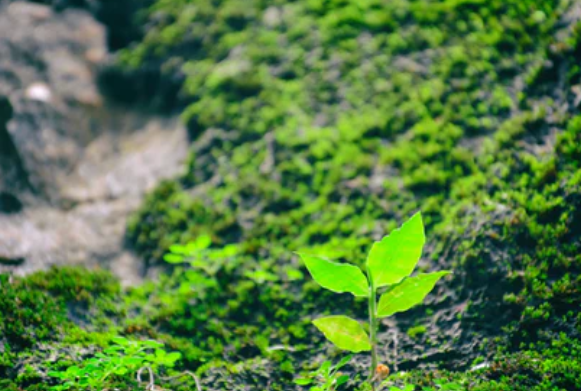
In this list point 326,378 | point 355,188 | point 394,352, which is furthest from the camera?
point 355,188

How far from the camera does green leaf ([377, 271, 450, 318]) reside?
5.88 ft

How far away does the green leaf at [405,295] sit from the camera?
1.79 m

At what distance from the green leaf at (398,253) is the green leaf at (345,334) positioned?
250mm

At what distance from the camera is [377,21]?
3750 millimetres

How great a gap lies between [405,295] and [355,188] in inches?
52.4

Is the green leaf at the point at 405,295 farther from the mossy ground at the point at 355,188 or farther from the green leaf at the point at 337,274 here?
the mossy ground at the point at 355,188

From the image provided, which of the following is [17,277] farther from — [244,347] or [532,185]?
[532,185]

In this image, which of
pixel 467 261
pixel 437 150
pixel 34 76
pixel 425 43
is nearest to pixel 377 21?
pixel 425 43

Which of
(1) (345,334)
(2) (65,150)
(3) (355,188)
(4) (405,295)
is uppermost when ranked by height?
(4) (405,295)

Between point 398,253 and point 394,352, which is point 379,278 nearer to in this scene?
point 398,253

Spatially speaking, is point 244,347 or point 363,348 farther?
point 244,347

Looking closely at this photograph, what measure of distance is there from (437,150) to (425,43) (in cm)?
108

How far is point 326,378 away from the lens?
6.20 feet

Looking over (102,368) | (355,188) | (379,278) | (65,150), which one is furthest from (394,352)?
(65,150)
